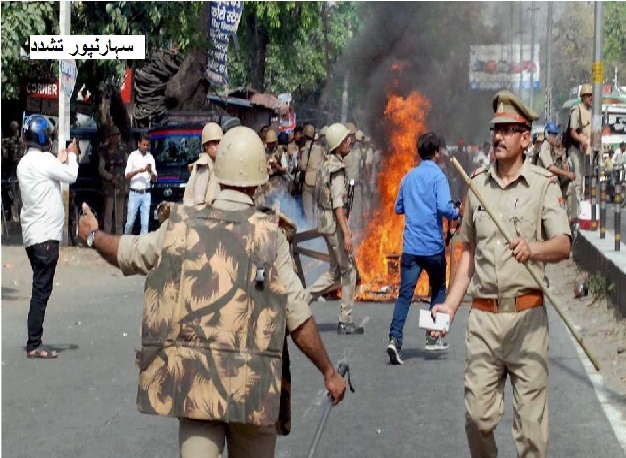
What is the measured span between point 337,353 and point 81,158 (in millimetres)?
14768

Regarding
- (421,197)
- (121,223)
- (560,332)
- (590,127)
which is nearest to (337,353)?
(421,197)

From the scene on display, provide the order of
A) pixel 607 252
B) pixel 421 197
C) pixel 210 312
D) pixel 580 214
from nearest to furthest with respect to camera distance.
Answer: pixel 210 312 < pixel 421 197 < pixel 607 252 < pixel 580 214

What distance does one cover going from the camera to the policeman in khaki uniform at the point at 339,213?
1216 centimetres

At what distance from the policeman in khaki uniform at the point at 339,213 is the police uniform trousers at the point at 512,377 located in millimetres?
6058

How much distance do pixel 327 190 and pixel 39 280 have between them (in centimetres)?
292

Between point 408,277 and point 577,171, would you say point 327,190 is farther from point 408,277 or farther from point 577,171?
point 577,171

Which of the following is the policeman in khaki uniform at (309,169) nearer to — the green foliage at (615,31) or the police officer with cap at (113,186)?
the police officer with cap at (113,186)

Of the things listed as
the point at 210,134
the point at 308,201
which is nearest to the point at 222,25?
the point at 308,201

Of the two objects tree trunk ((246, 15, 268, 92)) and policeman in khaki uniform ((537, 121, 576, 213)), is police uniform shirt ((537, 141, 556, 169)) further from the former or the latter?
tree trunk ((246, 15, 268, 92))

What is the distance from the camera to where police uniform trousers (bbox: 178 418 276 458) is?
4.72m

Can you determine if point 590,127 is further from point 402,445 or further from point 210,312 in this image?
point 210,312

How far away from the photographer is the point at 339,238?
1257 centimetres

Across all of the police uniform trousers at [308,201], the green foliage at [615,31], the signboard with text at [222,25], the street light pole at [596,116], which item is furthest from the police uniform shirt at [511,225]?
the green foliage at [615,31]

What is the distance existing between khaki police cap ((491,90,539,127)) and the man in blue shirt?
14.4 feet
